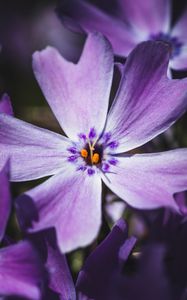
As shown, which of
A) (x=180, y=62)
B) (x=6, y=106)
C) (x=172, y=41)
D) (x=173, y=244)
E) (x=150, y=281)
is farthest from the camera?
(x=172, y=41)

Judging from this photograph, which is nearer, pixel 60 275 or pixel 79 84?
pixel 60 275

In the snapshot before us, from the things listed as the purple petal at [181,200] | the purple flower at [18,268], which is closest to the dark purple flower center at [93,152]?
the purple petal at [181,200]

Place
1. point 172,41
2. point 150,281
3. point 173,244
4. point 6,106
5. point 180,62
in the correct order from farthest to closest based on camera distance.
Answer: point 172,41, point 180,62, point 6,106, point 173,244, point 150,281

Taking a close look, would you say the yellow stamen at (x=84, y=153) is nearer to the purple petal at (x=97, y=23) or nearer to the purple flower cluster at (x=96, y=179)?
the purple flower cluster at (x=96, y=179)

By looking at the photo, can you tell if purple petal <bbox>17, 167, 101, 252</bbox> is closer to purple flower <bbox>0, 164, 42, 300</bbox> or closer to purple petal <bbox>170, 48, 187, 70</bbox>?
purple flower <bbox>0, 164, 42, 300</bbox>

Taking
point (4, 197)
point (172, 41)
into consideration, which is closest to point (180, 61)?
point (172, 41)

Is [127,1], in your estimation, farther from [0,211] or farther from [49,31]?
[49,31]

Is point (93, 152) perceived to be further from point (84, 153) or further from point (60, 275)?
point (60, 275)
